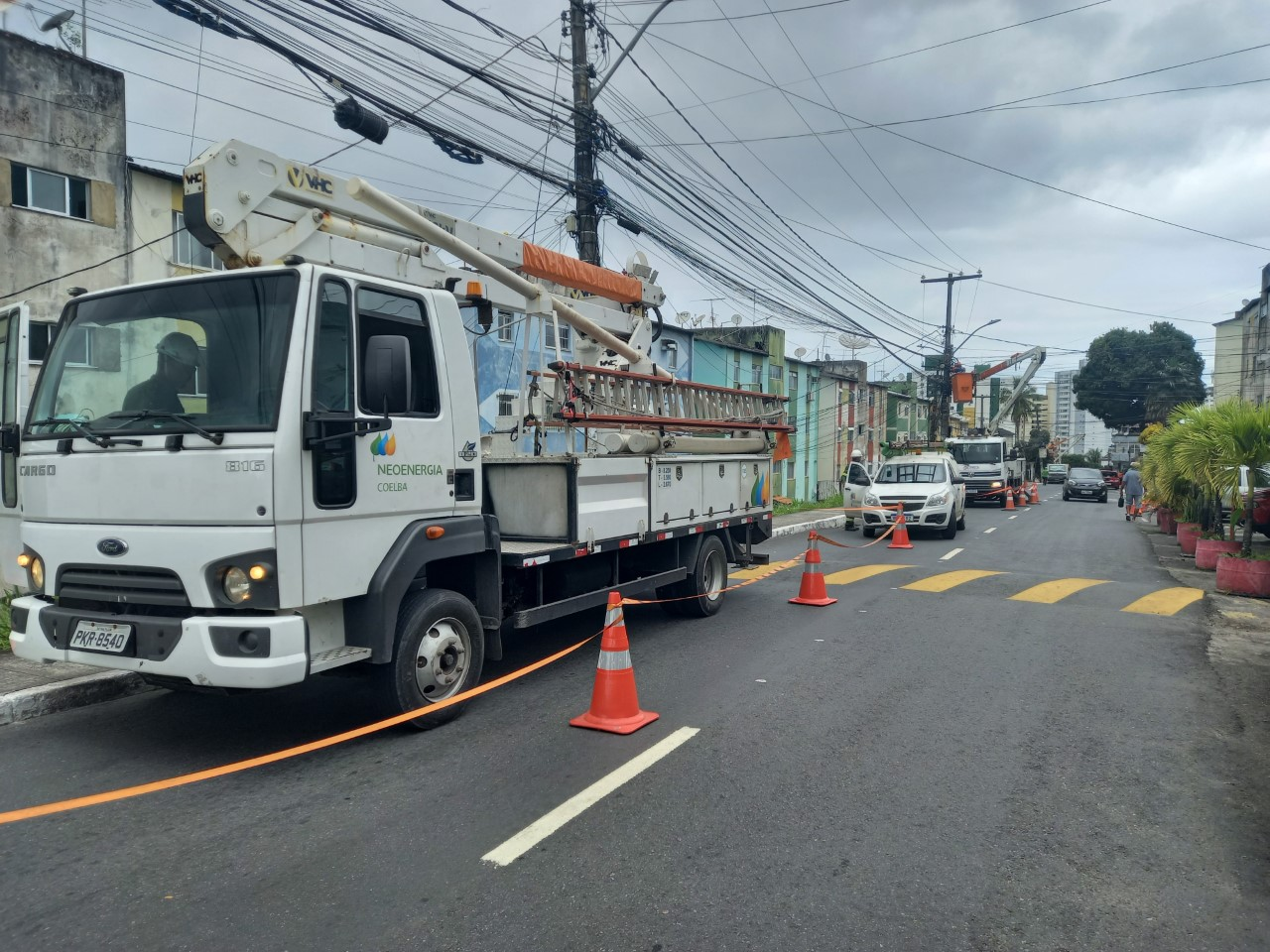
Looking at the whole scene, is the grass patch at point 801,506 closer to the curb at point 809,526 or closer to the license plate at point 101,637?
the curb at point 809,526

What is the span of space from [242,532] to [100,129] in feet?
64.9

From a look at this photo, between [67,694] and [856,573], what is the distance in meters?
10.4

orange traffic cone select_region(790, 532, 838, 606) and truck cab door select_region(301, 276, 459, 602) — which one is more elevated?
truck cab door select_region(301, 276, 459, 602)

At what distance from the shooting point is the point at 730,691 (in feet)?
21.6

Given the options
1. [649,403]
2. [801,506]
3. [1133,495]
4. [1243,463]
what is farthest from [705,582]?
[1133,495]

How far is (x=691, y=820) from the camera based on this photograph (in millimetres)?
4266

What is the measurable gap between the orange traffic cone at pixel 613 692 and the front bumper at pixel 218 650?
6.14 ft

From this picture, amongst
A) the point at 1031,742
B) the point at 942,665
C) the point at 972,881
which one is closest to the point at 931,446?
the point at 942,665

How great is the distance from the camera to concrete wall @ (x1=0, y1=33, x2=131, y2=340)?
18.4 m

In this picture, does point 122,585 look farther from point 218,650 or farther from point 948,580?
point 948,580

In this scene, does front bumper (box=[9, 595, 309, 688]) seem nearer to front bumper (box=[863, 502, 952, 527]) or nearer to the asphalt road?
the asphalt road

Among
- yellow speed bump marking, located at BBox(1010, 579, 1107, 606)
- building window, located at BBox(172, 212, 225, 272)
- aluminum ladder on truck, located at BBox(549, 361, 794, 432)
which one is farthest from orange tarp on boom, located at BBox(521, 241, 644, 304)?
building window, located at BBox(172, 212, 225, 272)

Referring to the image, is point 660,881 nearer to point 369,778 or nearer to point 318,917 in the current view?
point 318,917

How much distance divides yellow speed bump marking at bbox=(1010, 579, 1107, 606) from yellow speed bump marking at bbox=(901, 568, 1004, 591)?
926 mm
